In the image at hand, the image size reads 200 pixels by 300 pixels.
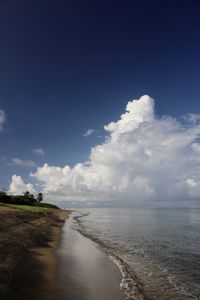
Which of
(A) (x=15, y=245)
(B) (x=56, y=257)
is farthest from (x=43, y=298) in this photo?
(A) (x=15, y=245)

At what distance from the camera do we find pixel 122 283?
18.4 m

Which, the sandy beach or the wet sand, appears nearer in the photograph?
the sandy beach

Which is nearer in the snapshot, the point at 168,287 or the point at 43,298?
the point at 43,298

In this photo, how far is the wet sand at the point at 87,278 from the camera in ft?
49.7

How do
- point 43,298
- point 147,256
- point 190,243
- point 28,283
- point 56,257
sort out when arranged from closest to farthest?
1. point 43,298
2. point 28,283
3. point 56,257
4. point 147,256
5. point 190,243

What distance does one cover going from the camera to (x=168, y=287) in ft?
61.5

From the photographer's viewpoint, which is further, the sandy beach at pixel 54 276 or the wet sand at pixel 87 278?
the wet sand at pixel 87 278

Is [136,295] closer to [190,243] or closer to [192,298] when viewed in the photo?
[192,298]

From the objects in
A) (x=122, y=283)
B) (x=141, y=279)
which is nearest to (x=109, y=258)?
(x=141, y=279)

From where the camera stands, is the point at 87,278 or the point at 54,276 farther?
the point at 87,278

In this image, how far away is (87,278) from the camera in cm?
1859

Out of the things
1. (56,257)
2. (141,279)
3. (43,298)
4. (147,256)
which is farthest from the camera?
(147,256)

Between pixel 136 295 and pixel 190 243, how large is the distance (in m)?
26.6

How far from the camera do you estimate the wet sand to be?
15.2 meters
